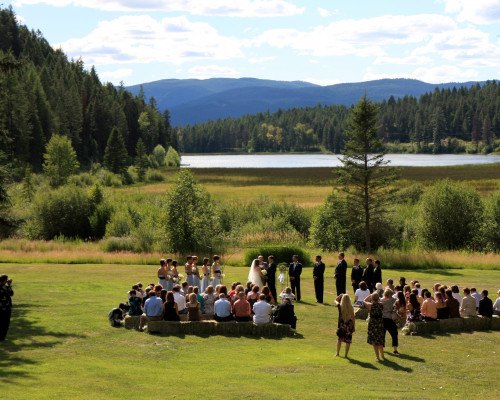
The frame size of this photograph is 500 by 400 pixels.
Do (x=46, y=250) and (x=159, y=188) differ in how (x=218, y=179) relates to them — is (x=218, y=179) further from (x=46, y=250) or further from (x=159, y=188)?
(x=46, y=250)

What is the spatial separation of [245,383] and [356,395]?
8.47ft

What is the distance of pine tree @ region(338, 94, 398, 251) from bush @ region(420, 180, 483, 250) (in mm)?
5823

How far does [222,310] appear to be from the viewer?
19.5 m

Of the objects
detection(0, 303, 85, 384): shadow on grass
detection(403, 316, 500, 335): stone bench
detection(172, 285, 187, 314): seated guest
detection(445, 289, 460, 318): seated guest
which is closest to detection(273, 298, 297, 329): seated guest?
detection(172, 285, 187, 314): seated guest

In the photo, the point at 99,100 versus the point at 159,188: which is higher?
the point at 99,100

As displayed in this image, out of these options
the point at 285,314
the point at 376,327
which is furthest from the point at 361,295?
the point at 376,327

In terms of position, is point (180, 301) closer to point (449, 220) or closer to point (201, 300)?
point (201, 300)

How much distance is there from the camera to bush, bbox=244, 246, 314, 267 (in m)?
40.4

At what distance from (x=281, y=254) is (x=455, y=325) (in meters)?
20.9

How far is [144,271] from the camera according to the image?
115 ft

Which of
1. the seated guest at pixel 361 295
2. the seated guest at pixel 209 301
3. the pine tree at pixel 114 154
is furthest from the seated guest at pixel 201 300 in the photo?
the pine tree at pixel 114 154

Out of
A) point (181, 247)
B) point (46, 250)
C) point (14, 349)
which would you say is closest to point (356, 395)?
point (14, 349)

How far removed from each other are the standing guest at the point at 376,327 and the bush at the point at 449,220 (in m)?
38.3

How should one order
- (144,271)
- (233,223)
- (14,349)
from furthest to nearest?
(233,223)
(144,271)
(14,349)
